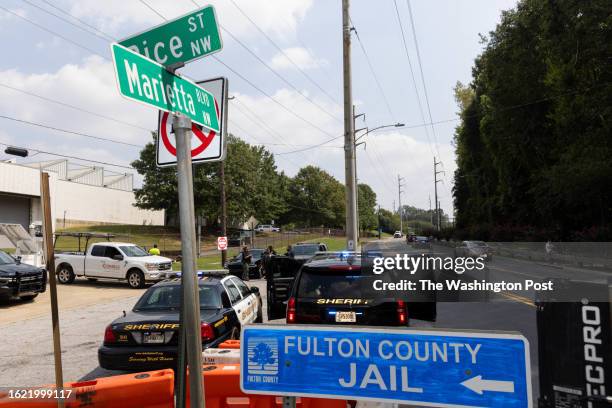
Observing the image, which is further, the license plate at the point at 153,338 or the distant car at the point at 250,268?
the distant car at the point at 250,268

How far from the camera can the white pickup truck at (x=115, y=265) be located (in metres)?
19.5

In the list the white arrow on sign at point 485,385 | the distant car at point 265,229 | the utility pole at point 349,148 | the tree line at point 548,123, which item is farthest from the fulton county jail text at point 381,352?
the distant car at point 265,229

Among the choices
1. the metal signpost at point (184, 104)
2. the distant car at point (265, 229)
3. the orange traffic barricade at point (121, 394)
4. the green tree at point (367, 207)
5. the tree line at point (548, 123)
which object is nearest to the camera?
the metal signpost at point (184, 104)

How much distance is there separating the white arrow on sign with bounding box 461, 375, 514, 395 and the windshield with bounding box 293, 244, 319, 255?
17.6 meters

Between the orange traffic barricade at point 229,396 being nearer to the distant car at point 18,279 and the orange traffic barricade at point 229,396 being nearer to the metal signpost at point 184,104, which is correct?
the metal signpost at point 184,104

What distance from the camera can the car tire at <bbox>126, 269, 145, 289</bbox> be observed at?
19531mm

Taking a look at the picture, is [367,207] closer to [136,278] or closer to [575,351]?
[136,278]

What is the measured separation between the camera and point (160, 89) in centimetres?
269

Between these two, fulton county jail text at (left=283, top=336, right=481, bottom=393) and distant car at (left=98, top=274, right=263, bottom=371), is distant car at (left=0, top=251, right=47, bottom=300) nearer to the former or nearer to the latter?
distant car at (left=98, top=274, right=263, bottom=371)

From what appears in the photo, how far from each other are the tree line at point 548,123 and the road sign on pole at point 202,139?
84.0ft

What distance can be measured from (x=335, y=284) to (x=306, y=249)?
1427 centimetres

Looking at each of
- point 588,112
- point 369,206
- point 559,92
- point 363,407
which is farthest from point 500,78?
point 369,206

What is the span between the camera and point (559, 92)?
33.4 m

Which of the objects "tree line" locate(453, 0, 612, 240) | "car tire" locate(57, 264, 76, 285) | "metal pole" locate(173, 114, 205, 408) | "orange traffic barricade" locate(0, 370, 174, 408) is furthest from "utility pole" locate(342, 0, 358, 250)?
"metal pole" locate(173, 114, 205, 408)
